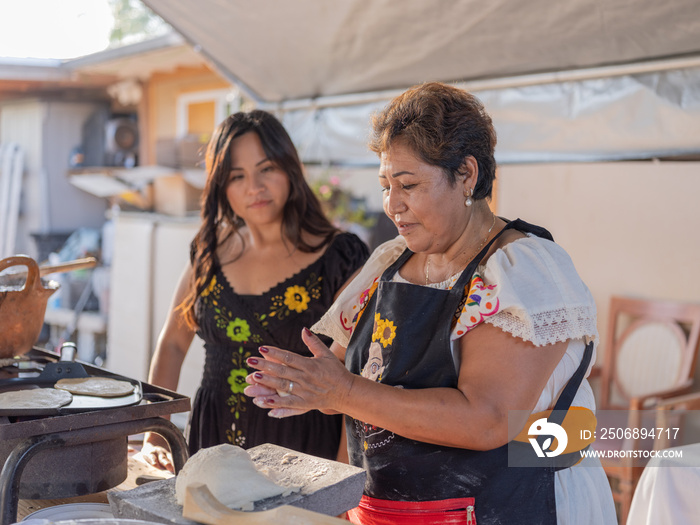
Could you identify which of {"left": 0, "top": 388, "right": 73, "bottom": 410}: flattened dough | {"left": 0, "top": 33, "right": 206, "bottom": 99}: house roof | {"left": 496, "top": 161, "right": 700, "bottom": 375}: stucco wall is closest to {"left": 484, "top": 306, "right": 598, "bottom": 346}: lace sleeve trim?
{"left": 0, "top": 388, "right": 73, "bottom": 410}: flattened dough

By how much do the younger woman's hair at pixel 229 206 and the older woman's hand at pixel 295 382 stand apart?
1.14 meters

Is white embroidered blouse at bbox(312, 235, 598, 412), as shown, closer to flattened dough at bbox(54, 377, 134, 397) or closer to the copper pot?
flattened dough at bbox(54, 377, 134, 397)

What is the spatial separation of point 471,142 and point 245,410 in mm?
1329

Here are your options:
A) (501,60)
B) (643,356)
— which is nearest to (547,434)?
(501,60)

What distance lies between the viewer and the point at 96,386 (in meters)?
1.73

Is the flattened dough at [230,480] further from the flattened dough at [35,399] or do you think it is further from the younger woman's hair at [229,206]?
the younger woman's hair at [229,206]

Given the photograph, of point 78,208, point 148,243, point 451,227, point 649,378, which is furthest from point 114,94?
point 451,227

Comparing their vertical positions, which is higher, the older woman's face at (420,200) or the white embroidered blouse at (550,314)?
the older woman's face at (420,200)

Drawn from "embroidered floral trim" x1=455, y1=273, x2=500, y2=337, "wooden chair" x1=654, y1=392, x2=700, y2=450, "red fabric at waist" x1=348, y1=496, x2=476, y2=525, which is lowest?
"wooden chair" x1=654, y1=392, x2=700, y2=450

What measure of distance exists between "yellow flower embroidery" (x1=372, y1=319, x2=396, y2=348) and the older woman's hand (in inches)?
9.5

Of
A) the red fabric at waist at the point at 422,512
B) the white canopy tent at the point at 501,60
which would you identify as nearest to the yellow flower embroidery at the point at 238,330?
the red fabric at waist at the point at 422,512

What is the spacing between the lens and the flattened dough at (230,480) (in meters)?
1.23

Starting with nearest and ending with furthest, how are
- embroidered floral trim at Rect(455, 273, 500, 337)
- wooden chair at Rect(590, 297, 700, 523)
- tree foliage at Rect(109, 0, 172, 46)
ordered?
embroidered floral trim at Rect(455, 273, 500, 337) → wooden chair at Rect(590, 297, 700, 523) → tree foliage at Rect(109, 0, 172, 46)

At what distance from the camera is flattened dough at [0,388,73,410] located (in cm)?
153
